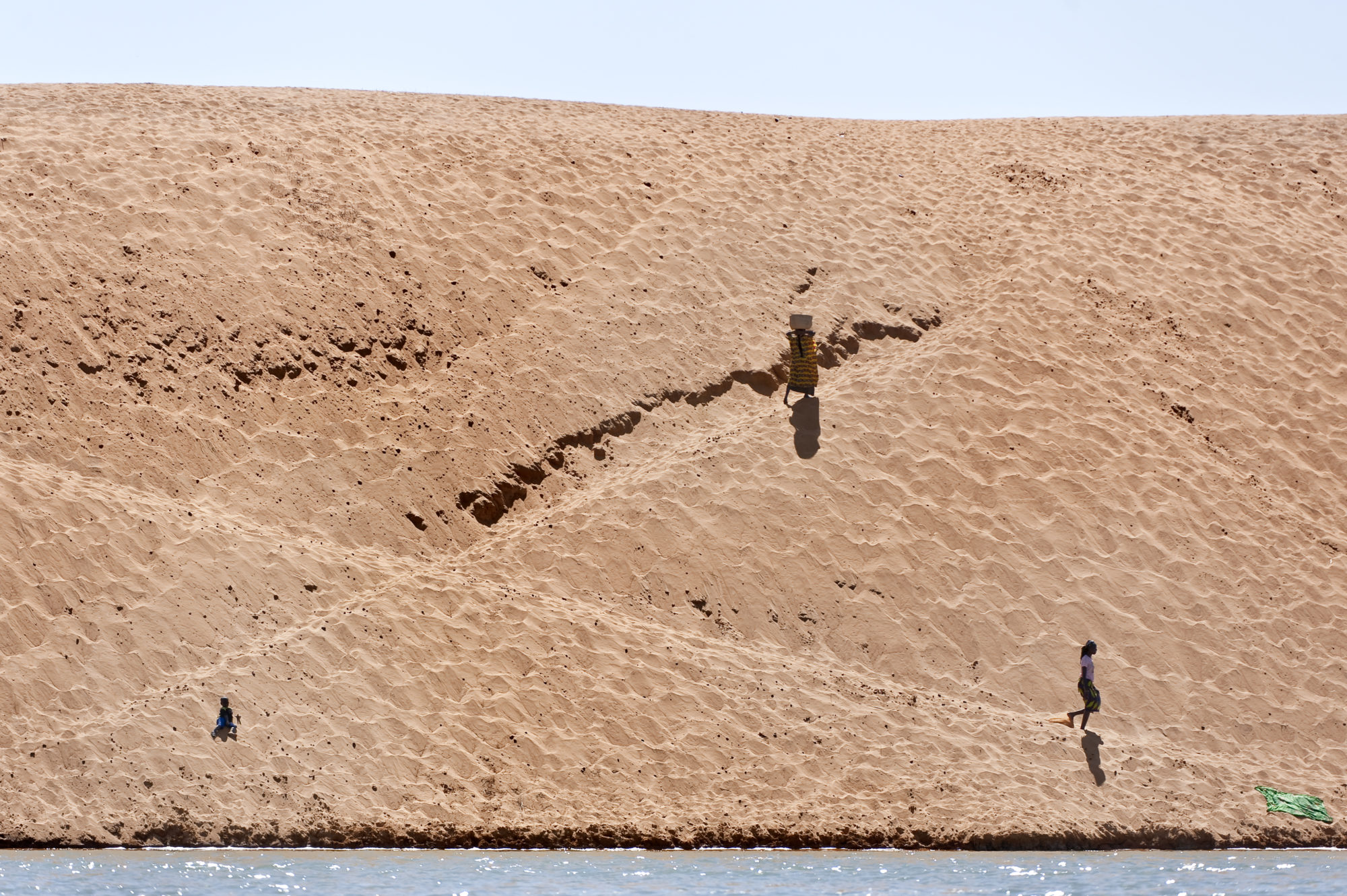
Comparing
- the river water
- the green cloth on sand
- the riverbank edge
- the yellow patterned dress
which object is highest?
the yellow patterned dress

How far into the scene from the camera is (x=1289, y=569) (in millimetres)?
15680

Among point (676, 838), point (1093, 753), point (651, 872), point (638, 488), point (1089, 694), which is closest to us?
point (651, 872)

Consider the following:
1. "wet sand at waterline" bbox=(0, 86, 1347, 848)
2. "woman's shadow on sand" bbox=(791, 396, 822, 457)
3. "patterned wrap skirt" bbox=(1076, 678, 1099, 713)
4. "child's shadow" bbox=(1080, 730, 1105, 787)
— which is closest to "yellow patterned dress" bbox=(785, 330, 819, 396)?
"woman's shadow on sand" bbox=(791, 396, 822, 457)

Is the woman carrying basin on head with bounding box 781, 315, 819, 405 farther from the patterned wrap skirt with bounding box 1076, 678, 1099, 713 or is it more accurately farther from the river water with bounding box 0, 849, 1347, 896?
the river water with bounding box 0, 849, 1347, 896

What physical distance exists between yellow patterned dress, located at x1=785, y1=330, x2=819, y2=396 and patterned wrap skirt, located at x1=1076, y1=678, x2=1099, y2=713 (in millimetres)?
4667

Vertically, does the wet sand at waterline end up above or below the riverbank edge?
above

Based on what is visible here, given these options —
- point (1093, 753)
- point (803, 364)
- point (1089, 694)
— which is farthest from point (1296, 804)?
point (803, 364)

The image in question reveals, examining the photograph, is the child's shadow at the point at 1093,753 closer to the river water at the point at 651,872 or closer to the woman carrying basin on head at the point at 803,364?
the river water at the point at 651,872

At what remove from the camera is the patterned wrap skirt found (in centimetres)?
1334

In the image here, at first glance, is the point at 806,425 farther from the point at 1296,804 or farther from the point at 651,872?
the point at 651,872

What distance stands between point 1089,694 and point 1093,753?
538 mm

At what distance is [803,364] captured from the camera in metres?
16.4

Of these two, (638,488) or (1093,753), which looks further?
(638,488)

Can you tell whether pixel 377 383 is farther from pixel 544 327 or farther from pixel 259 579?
pixel 259 579
